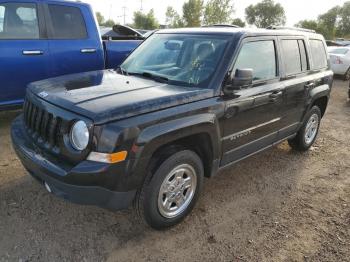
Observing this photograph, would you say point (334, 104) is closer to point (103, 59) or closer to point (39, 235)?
point (103, 59)

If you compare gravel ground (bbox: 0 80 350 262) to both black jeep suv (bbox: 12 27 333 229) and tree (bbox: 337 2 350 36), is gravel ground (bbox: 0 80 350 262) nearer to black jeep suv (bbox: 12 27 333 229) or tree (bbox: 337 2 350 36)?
black jeep suv (bbox: 12 27 333 229)

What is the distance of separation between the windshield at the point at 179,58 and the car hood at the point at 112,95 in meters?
0.18

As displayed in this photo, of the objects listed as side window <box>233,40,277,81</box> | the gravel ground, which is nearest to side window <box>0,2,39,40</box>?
the gravel ground

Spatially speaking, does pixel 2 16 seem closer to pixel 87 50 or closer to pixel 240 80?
pixel 87 50

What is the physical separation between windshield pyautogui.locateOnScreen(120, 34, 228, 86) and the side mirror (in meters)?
0.21

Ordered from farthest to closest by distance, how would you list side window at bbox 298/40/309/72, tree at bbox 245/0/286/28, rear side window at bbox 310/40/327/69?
tree at bbox 245/0/286/28 < rear side window at bbox 310/40/327/69 < side window at bbox 298/40/309/72

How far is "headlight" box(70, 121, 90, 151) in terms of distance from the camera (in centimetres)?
277

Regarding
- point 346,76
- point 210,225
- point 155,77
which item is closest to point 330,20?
point 346,76

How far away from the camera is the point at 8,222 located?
336 centimetres

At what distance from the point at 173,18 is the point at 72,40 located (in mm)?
35450

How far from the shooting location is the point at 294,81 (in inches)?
177

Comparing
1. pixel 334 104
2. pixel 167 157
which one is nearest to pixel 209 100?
pixel 167 157

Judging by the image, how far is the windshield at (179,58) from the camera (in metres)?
3.61

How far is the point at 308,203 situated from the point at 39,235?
9.24 feet
